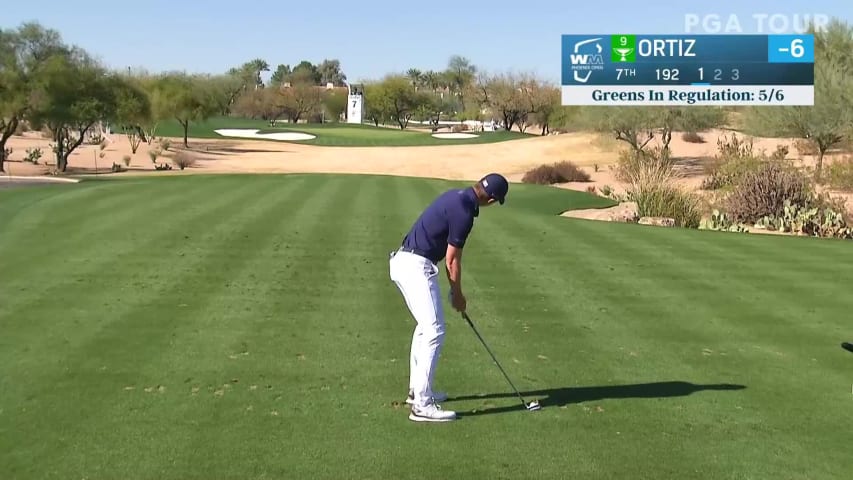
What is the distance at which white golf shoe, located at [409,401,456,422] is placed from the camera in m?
7.33

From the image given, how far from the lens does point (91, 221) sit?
1961 centimetres

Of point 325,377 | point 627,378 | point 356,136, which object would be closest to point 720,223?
point 627,378

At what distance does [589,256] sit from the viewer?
54.9 feet

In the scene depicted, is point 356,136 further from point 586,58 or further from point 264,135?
point 586,58

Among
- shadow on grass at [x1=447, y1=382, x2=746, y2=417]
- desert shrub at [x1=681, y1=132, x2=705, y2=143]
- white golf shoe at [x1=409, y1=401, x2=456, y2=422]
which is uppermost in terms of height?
desert shrub at [x1=681, y1=132, x2=705, y2=143]

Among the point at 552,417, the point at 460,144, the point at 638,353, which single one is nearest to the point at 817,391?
the point at 638,353

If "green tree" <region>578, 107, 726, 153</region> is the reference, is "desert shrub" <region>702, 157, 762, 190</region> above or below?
below

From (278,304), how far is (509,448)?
580cm

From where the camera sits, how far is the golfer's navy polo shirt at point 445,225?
281 inches
